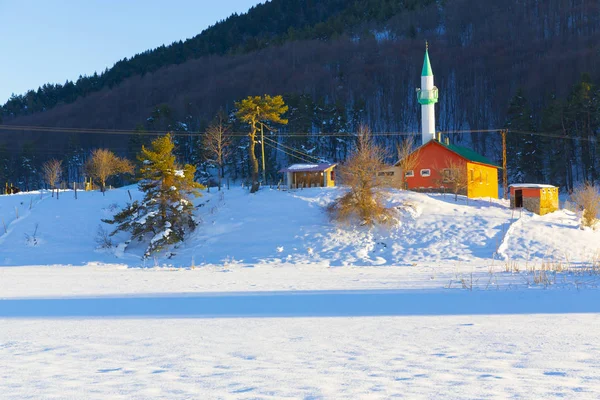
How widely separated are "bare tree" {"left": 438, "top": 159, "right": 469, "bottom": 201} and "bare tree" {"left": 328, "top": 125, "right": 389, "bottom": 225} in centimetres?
922

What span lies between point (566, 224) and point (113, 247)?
27.8m

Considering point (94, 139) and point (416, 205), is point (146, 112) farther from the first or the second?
point (416, 205)

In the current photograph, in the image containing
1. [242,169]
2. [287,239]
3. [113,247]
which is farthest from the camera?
[242,169]

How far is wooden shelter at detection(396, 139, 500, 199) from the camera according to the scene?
4044cm

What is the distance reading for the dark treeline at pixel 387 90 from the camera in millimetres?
55094

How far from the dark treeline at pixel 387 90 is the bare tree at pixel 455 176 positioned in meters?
15.8

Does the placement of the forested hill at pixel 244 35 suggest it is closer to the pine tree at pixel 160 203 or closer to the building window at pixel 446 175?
the building window at pixel 446 175

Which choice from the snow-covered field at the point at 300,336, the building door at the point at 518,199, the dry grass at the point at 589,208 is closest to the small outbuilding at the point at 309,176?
the building door at the point at 518,199

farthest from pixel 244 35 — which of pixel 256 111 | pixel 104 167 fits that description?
pixel 256 111

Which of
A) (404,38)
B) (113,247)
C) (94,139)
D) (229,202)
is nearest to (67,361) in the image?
(113,247)

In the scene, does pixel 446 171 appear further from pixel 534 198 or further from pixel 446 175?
pixel 534 198

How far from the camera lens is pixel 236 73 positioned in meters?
116

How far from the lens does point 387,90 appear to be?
9569 centimetres

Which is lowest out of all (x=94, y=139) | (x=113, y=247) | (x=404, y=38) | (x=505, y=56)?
(x=113, y=247)
